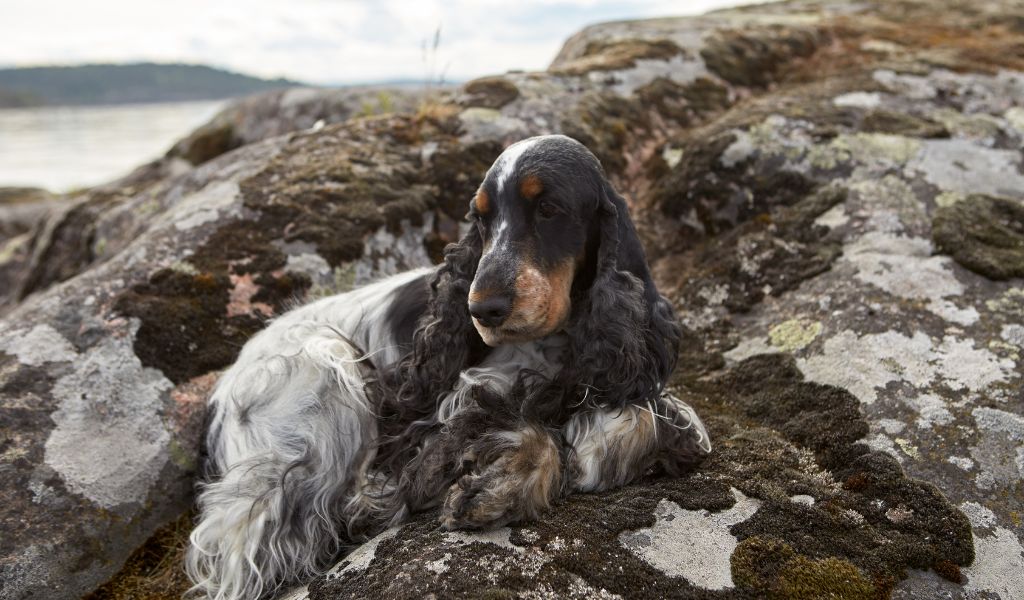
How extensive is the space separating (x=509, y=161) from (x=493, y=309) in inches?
34.8

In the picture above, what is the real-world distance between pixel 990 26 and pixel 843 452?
31.0ft

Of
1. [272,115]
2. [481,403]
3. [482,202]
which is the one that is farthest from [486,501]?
[272,115]

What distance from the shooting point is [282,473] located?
12.5ft

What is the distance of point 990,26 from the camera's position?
33.5 ft

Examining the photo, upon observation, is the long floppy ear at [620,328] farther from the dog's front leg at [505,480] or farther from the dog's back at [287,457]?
the dog's back at [287,457]

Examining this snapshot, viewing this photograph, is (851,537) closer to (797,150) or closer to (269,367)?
(269,367)

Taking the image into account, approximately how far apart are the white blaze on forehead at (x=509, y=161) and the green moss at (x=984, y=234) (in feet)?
10.3

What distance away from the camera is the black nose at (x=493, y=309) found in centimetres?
321

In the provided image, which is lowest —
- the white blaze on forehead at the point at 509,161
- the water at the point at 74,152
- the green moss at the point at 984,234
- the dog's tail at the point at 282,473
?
the water at the point at 74,152

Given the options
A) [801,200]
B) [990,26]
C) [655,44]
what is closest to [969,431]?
[801,200]

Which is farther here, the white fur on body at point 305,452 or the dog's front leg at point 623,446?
the white fur on body at point 305,452

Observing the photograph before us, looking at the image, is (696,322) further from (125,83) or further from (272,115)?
(125,83)

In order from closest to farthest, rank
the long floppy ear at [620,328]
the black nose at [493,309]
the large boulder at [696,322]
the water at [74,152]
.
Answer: the large boulder at [696,322], the black nose at [493,309], the long floppy ear at [620,328], the water at [74,152]

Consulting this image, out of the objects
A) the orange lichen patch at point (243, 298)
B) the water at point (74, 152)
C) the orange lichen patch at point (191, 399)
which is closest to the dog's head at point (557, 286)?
the orange lichen patch at point (191, 399)
